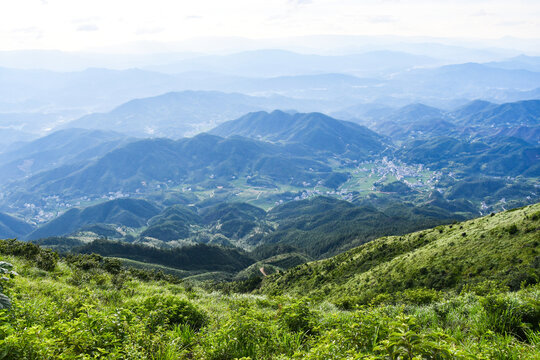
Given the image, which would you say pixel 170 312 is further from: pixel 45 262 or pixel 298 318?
pixel 45 262

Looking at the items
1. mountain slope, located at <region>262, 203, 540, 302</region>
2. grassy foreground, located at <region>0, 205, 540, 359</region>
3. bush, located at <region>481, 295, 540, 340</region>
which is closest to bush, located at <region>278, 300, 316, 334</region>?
grassy foreground, located at <region>0, 205, 540, 359</region>

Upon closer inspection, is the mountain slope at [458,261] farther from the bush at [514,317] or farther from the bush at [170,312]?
the bush at [170,312]

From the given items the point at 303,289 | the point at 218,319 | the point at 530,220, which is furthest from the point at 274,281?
the point at 218,319

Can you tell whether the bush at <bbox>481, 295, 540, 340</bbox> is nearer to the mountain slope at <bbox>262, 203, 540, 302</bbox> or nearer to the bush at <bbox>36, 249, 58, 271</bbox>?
the mountain slope at <bbox>262, 203, 540, 302</bbox>

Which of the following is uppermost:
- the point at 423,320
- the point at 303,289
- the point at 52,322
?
the point at 52,322

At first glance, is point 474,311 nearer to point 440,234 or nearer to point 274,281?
point 440,234

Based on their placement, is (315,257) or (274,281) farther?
(315,257)

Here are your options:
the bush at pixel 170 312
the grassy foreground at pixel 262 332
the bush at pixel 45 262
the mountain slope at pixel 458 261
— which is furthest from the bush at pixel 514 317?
the bush at pixel 45 262

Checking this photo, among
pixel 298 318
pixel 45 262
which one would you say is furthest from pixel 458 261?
pixel 45 262
